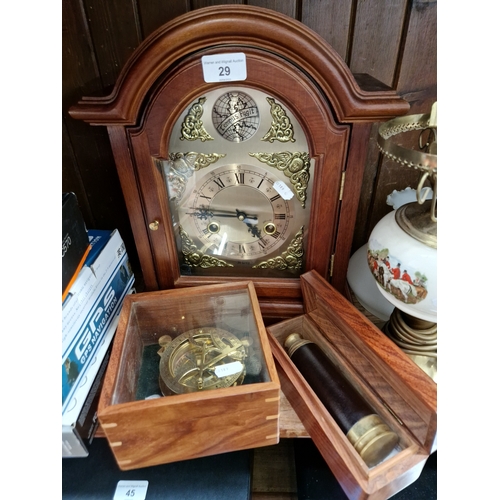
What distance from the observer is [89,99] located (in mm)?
613

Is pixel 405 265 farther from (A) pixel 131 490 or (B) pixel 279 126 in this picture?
(A) pixel 131 490

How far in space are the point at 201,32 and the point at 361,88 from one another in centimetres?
26

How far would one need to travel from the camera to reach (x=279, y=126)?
0.65 meters

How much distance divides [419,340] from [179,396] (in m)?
0.47

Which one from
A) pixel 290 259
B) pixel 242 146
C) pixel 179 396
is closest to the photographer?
pixel 179 396

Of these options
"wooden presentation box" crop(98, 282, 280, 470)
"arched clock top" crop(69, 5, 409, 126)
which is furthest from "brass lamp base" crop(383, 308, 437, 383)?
"arched clock top" crop(69, 5, 409, 126)

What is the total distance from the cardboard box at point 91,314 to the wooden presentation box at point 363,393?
13.4 inches

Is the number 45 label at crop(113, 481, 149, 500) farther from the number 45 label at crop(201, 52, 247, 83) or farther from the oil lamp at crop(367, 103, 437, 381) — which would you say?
the number 45 label at crop(201, 52, 247, 83)

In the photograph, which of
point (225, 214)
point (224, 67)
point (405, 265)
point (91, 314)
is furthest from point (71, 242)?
point (405, 265)

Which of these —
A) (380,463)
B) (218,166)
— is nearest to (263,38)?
(218,166)

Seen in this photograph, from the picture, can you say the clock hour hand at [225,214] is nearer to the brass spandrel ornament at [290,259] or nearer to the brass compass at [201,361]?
the brass spandrel ornament at [290,259]

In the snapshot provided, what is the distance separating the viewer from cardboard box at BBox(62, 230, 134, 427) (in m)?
0.64

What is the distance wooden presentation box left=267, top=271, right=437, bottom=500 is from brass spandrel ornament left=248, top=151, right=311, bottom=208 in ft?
0.63

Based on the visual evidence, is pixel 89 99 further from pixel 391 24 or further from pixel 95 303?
pixel 391 24
